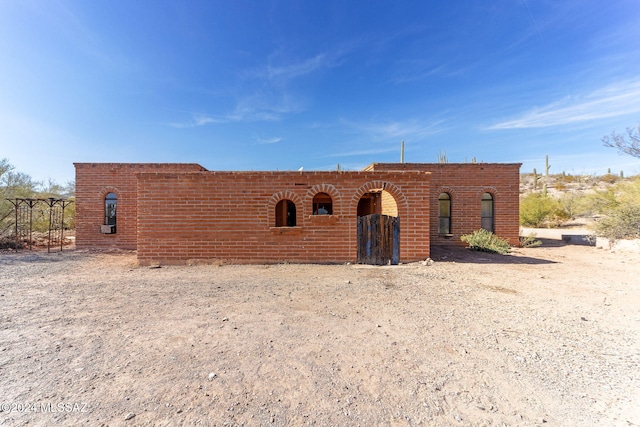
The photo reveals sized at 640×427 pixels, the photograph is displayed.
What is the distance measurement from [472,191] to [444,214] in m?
1.75

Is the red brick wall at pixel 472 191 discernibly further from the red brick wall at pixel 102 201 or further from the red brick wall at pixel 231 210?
the red brick wall at pixel 102 201

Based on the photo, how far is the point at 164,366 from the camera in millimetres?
2955

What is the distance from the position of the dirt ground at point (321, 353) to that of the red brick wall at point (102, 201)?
23.0ft

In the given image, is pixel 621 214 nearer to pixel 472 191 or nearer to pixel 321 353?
pixel 472 191

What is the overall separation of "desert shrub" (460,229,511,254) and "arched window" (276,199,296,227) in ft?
28.4

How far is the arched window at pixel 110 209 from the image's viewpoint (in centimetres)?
1312

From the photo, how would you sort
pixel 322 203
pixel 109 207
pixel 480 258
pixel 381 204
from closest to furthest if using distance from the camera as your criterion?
pixel 480 258
pixel 381 204
pixel 109 207
pixel 322 203

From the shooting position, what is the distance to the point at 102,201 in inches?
512

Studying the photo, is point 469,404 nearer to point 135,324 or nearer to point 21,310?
point 135,324

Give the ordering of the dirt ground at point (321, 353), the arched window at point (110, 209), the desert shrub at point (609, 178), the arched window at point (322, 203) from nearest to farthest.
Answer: the dirt ground at point (321, 353), the arched window at point (110, 209), the arched window at point (322, 203), the desert shrub at point (609, 178)

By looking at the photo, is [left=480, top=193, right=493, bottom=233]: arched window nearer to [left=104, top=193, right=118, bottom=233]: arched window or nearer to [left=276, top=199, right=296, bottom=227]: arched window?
[left=276, top=199, right=296, bottom=227]: arched window

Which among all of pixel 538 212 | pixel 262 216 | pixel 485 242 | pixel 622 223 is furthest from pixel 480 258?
pixel 538 212

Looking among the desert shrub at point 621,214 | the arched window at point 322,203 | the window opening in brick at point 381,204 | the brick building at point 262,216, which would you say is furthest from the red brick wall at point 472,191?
the brick building at point 262,216

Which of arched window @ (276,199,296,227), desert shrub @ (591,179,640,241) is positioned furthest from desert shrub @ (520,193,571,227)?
arched window @ (276,199,296,227)
